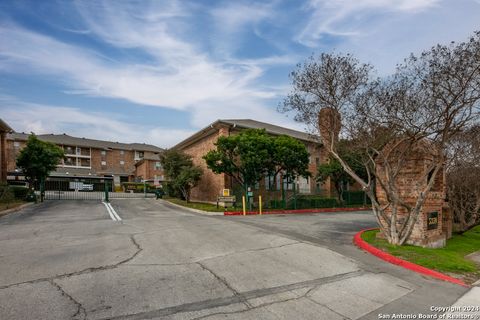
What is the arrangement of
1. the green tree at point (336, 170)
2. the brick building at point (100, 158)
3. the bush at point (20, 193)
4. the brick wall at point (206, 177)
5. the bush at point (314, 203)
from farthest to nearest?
the brick building at point (100, 158) < the green tree at point (336, 170) < the brick wall at point (206, 177) < the bush at point (20, 193) < the bush at point (314, 203)

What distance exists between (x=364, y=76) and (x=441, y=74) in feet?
8.52

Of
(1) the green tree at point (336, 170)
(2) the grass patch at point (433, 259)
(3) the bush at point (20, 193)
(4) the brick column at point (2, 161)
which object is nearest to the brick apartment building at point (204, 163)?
(1) the green tree at point (336, 170)

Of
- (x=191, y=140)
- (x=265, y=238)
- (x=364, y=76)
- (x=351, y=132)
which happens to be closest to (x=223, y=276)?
(x=265, y=238)

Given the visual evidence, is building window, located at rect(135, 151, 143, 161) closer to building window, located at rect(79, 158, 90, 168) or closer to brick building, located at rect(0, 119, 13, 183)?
building window, located at rect(79, 158, 90, 168)

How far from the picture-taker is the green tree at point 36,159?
26.5m

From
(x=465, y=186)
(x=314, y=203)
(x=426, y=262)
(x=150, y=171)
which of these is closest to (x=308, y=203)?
(x=314, y=203)

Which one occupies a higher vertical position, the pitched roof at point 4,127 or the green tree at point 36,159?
the pitched roof at point 4,127

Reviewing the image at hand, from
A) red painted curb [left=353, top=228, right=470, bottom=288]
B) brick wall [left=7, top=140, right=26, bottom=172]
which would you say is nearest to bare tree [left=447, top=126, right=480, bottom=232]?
red painted curb [left=353, top=228, right=470, bottom=288]

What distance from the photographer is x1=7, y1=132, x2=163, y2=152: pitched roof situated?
62031 mm

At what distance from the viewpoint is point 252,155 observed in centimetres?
2061

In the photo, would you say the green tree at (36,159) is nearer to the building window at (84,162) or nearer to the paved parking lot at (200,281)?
the paved parking lot at (200,281)

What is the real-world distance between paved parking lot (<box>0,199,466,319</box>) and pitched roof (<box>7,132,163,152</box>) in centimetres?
6240

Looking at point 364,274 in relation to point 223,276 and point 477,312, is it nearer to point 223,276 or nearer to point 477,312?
point 477,312

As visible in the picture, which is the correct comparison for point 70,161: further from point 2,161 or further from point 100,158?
point 2,161
